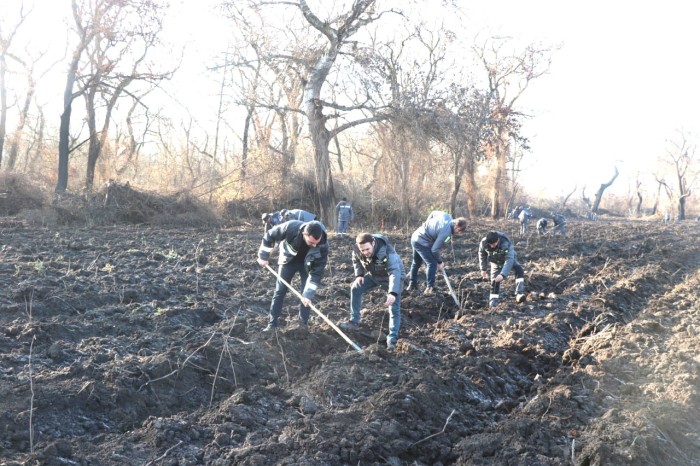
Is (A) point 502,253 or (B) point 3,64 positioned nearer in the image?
(A) point 502,253

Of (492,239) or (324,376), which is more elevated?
(492,239)

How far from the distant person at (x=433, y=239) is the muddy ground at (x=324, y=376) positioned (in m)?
0.59

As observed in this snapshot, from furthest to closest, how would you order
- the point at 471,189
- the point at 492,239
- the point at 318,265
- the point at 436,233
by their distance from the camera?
the point at 471,189, the point at 436,233, the point at 492,239, the point at 318,265

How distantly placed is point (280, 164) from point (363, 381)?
17.4m

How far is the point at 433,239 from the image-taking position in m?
9.52

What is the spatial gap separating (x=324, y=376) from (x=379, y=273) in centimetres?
162

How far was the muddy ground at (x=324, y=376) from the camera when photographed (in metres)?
4.58

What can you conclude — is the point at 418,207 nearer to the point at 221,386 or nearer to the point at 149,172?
the point at 149,172

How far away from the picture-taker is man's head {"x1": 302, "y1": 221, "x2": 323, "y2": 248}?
6.41 meters

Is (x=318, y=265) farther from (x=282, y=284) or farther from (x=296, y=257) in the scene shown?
(x=282, y=284)

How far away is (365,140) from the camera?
28016 millimetres

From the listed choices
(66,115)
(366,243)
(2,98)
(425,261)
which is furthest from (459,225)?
(2,98)

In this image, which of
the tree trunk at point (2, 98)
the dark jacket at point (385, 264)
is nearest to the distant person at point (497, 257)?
the dark jacket at point (385, 264)

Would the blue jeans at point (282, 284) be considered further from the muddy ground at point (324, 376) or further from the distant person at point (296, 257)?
the muddy ground at point (324, 376)
